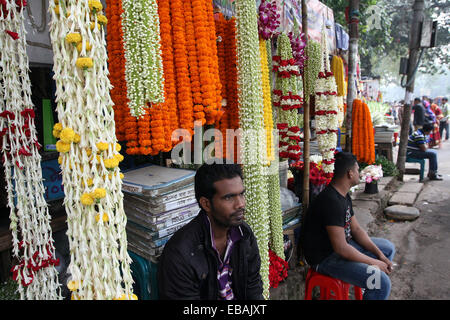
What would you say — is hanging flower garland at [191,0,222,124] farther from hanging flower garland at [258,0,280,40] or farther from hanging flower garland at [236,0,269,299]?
hanging flower garland at [258,0,280,40]

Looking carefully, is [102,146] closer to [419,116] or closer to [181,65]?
[181,65]

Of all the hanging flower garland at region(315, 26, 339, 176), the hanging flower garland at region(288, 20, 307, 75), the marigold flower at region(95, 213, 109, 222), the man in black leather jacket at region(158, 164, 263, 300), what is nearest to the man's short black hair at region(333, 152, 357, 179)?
the hanging flower garland at region(315, 26, 339, 176)

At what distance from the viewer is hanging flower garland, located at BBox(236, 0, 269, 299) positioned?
1930mm

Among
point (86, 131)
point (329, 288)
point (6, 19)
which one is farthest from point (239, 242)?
point (6, 19)

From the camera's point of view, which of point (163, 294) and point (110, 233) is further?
point (163, 294)

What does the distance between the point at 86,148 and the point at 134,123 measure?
635 millimetres

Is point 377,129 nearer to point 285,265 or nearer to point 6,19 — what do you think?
point 285,265

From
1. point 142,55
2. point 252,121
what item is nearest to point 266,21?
point 252,121

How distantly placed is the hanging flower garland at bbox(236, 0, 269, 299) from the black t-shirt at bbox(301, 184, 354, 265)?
0.76 m

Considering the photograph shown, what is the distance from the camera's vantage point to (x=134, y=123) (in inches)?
63.3

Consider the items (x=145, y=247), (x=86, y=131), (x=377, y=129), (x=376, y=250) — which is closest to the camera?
(x=86, y=131)

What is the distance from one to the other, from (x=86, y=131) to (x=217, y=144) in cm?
131

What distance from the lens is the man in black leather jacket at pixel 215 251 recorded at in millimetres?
1641

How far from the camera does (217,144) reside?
2.24 m
